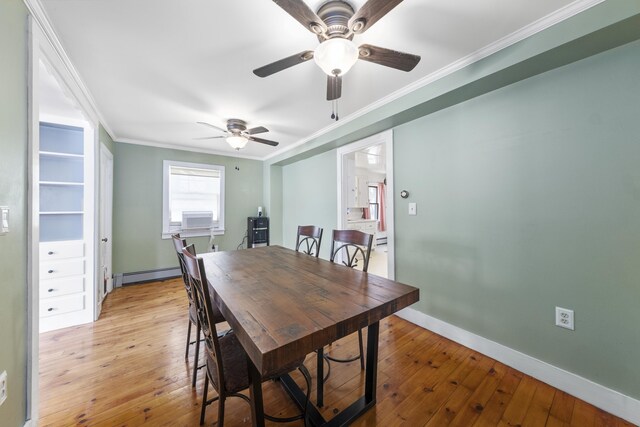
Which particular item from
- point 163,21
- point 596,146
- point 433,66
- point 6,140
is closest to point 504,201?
point 596,146

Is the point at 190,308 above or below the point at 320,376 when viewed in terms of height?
above

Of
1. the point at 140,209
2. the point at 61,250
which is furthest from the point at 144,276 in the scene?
the point at 61,250

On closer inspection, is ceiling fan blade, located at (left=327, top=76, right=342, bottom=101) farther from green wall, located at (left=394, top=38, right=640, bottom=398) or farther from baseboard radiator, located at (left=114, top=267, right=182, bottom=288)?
baseboard radiator, located at (left=114, top=267, right=182, bottom=288)

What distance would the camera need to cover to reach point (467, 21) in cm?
146

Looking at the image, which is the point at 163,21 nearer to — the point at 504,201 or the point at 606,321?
the point at 504,201

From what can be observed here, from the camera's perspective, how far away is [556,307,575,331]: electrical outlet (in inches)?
61.6

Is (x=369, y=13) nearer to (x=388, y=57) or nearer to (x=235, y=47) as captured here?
(x=388, y=57)

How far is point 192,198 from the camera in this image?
431 cm

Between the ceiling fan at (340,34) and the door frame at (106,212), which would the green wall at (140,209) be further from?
the ceiling fan at (340,34)

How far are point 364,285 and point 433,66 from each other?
1.78m

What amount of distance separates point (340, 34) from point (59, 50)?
193 centimetres

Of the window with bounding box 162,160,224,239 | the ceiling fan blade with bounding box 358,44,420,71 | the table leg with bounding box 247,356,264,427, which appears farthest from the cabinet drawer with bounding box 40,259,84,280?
the ceiling fan blade with bounding box 358,44,420,71

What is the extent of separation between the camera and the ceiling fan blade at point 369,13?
105cm

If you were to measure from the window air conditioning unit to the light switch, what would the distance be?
10.2 ft
